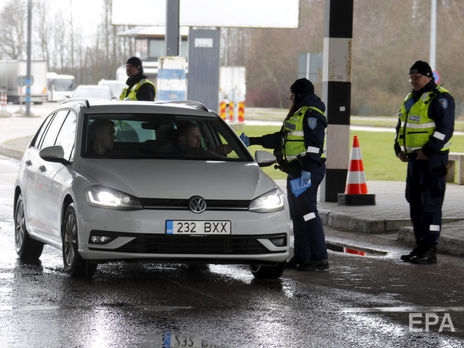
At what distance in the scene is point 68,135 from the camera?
1045 centimetres

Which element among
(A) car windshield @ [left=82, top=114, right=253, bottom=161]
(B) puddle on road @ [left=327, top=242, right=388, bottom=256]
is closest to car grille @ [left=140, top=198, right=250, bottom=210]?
(A) car windshield @ [left=82, top=114, right=253, bottom=161]

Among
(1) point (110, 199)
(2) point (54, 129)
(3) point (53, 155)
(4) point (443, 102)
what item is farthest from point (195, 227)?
(4) point (443, 102)

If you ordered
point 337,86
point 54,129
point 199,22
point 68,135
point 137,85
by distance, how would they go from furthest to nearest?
point 199,22, point 337,86, point 137,85, point 54,129, point 68,135

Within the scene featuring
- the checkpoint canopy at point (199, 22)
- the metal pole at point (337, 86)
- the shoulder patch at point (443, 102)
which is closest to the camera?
the shoulder patch at point (443, 102)

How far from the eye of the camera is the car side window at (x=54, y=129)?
10.9 meters

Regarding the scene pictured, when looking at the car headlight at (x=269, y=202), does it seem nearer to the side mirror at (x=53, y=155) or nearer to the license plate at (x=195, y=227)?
the license plate at (x=195, y=227)

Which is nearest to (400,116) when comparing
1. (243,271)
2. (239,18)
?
(243,271)

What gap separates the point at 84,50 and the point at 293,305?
118 metres

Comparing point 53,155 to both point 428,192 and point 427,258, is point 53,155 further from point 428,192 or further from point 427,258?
point 427,258

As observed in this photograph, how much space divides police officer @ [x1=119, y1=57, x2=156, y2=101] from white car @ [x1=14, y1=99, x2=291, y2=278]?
421cm

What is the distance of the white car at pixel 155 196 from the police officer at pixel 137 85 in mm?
4214

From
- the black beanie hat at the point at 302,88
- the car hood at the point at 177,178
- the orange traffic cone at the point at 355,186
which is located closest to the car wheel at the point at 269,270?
the car hood at the point at 177,178

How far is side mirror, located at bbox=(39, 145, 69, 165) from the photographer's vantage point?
32.8 ft

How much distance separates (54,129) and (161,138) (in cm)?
128
